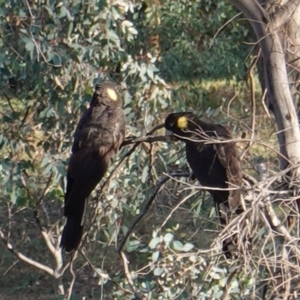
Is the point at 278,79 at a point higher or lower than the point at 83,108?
higher

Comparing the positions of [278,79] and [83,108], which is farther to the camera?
[83,108]

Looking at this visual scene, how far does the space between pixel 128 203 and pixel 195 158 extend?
0.77 m

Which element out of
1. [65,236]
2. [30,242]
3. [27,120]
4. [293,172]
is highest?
[293,172]

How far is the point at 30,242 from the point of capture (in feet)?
26.8

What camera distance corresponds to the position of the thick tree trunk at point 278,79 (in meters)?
3.98

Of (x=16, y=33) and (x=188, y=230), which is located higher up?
(x=16, y=33)

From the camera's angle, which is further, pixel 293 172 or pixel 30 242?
pixel 30 242

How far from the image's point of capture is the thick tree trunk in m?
3.98

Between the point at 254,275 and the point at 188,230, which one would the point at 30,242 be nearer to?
the point at 188,230

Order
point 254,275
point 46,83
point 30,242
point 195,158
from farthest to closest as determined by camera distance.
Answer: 1. point 30,242
2. point 46,83
3. point 195,158
4. point 254,275

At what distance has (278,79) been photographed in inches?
158

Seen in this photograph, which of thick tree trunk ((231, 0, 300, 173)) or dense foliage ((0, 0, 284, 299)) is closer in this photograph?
thick tree trunk ((231, 0, 300, 173))

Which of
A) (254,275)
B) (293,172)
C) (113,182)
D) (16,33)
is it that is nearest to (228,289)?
(254,275)

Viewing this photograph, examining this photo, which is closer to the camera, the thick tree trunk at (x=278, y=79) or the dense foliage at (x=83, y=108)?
the thick tree trunk at (x=278, y=79)
